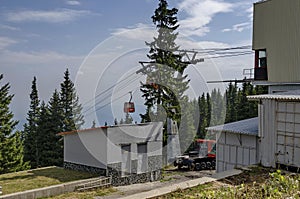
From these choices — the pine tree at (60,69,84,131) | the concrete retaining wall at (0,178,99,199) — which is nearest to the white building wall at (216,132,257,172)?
the concrete retaining wall at (0,178,99,199)

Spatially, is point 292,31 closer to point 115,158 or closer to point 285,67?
point 285,67

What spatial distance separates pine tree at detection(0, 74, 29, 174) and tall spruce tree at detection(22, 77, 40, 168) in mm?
3281

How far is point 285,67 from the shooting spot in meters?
12.2

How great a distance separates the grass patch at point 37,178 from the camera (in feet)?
29.9

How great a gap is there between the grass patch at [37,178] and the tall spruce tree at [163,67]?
274 inches

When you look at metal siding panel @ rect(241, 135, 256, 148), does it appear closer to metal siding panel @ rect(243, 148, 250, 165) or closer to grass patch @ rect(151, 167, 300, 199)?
metal siding panel @ rect(243, 148, 250, 165)

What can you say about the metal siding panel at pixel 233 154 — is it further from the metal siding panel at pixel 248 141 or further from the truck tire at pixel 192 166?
the truck tire at pixel 192 166

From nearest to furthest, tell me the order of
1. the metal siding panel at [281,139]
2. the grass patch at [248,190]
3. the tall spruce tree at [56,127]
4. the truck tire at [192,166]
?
the grass patch at [248,190]
the metal siding panel at [281,139]
the truck tire at [192,166]
the tall spruce tree at [56,127]

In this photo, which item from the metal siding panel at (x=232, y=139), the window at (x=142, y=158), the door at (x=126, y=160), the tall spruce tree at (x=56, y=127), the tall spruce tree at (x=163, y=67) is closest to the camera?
the metal siding panel at (x=232, y=139)

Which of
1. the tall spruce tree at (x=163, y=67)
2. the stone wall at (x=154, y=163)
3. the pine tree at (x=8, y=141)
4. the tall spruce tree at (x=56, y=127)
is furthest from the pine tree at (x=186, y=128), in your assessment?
the pine tree at (x=8, y=141)

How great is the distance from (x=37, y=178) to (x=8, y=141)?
1148cm

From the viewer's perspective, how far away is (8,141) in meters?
20.2

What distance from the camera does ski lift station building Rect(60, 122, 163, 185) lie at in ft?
36.1

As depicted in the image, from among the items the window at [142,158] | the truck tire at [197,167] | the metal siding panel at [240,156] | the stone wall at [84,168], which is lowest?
the truck tire at [197,167]
